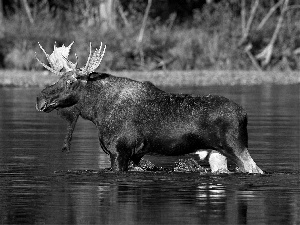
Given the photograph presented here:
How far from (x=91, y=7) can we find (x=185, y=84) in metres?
12.9

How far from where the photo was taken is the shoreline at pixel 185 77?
36875 mm

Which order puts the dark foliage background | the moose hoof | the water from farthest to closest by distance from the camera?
1. the dark foliage background
2. the moose hoof
3. the water

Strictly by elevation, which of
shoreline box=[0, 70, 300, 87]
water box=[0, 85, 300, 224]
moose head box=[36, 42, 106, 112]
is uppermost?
moose head box=[36, 42, 106, 112]

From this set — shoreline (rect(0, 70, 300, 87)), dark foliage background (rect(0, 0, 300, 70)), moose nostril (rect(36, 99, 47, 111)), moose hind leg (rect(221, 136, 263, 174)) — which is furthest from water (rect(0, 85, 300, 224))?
dark foliage background (rect(0, 0, 300, 70))

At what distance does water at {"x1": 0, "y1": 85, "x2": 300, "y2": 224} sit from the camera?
1067cm

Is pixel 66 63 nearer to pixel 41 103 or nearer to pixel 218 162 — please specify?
pixel 41 103

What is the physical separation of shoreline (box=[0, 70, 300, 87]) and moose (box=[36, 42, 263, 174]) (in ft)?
69.3

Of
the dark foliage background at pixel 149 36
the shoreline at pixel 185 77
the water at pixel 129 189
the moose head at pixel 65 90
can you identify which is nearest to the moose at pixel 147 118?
the moose head at pixel 65 90

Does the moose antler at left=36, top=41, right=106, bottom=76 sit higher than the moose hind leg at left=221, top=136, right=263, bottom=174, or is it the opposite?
the moose antler at left=36, top=41, right=106, bottom=76

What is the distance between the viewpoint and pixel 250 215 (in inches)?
424

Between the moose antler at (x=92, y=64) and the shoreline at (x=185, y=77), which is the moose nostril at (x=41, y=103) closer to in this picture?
the moose antler at (x=92, y=64)

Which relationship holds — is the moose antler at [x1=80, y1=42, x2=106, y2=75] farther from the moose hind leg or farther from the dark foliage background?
the dark foliage background

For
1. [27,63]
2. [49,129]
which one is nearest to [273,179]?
[49,129]

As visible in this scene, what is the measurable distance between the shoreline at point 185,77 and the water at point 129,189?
16767 mm
